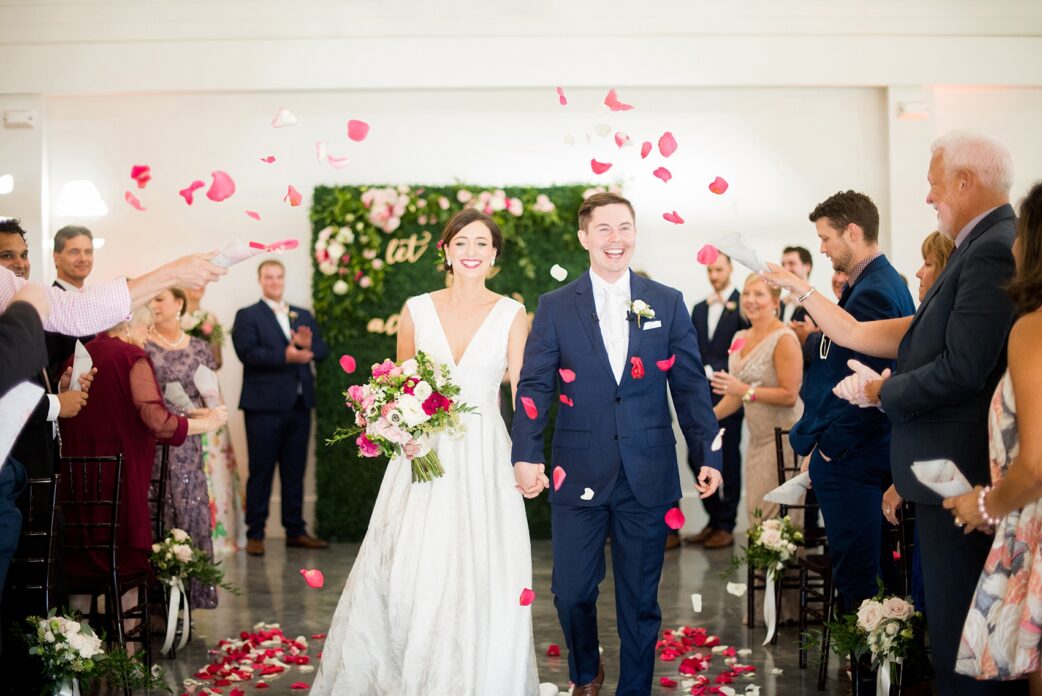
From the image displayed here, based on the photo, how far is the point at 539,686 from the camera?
4.80 m

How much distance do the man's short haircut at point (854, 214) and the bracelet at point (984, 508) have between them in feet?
6.09

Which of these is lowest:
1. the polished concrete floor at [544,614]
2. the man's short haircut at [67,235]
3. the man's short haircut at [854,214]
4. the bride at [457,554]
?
the polished concrete floor at [544,614]

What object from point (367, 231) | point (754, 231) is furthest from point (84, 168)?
point (754, 231)

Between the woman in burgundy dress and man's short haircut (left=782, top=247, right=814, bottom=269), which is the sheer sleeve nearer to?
the woman in burgundy dress

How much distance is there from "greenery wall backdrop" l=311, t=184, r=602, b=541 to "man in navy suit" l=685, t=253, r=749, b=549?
110cm

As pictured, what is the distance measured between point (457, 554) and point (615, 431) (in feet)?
2.84

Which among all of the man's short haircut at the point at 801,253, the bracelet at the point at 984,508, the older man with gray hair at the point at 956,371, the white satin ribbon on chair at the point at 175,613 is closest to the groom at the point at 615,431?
the older man with gray hair at the point at 956,371

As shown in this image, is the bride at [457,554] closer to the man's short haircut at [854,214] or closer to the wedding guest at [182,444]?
the man's short haircut at [854,214]

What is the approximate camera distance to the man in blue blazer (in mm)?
4551

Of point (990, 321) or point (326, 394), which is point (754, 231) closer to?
point (326, 394)

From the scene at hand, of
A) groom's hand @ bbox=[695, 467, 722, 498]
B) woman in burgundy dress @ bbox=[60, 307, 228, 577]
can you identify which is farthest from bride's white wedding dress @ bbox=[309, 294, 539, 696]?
woman in burgundy dress @ bbox=[60, 307, 228, 577]

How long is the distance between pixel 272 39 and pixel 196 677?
589 cm

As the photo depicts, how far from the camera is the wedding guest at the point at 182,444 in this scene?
6551 millimetres

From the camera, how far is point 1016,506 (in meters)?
2.98
